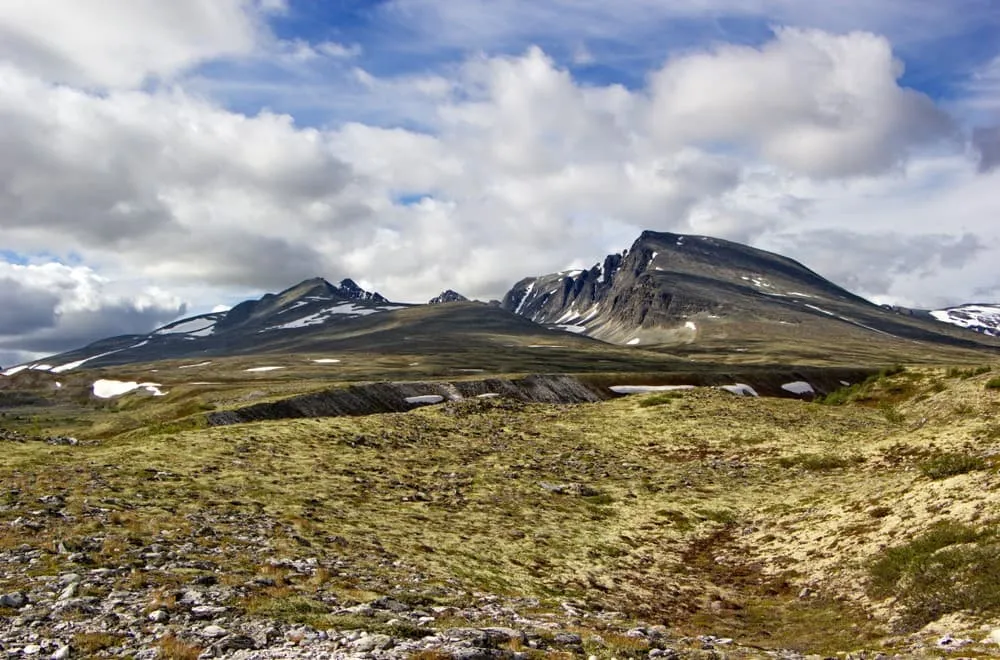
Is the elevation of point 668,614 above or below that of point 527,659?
below

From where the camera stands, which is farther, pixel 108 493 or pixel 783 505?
pixel 783 505

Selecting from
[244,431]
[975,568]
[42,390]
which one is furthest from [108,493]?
[42,390]

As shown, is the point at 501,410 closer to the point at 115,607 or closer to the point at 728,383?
the point at 115,607

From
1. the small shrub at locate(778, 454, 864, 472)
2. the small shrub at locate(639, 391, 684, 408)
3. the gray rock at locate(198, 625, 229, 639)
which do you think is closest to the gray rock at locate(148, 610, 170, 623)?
the gray rock at locate(198, 625, 229, 639)

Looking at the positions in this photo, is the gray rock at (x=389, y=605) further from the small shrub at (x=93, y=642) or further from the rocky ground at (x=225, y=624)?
the small shrub at (x=93, y=642)

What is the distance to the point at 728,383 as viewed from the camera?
14788cm

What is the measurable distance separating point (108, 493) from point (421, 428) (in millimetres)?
30980

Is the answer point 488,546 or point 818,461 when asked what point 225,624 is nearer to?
point 488,546

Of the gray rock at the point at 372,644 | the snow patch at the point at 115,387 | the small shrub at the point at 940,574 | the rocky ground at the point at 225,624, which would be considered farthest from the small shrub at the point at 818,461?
the snow patch at the point at 115,387

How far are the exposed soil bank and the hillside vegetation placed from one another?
25146 millimetres

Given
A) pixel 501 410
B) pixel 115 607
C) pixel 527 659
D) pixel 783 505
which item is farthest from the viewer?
pixel 501 410

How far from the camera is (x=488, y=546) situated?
1099 inches

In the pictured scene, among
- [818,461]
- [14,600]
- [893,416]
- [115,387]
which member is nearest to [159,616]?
[14,600]

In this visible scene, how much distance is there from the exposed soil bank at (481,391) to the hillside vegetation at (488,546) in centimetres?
2515
